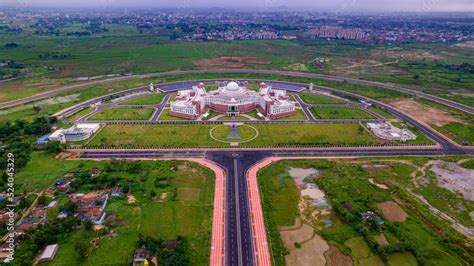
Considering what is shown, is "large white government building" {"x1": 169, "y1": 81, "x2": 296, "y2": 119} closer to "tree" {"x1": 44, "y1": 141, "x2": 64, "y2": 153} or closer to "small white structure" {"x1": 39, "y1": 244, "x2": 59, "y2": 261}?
"tree" {"x1": 44, "y1": 141, "x2": 64, "y2": 153}

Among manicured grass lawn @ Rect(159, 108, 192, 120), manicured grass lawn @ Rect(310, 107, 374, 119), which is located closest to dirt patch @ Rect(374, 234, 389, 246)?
manicured grass lawn @ Rect(310, 107, 374, 119)

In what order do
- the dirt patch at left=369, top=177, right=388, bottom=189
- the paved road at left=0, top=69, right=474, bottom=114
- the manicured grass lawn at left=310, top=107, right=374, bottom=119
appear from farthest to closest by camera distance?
1. the paved road at left=0, top=69, right=474, bottom=114
2. the manicured grass lawn at left=310, top=107, right=374, bottom=119
3. the dirt patch at left=369, top=177, right=388, bottom=189

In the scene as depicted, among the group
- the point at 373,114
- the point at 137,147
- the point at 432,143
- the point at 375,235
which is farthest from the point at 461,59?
the point at 137,147

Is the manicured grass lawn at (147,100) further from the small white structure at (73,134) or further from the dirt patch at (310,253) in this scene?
the dirt patch at (310,253)

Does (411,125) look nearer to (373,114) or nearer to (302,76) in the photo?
(373,114)

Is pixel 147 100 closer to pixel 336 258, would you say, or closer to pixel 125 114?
pixel 125 114

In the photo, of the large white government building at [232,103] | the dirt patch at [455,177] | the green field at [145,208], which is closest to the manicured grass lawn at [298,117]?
the large white government building at [232,103]
